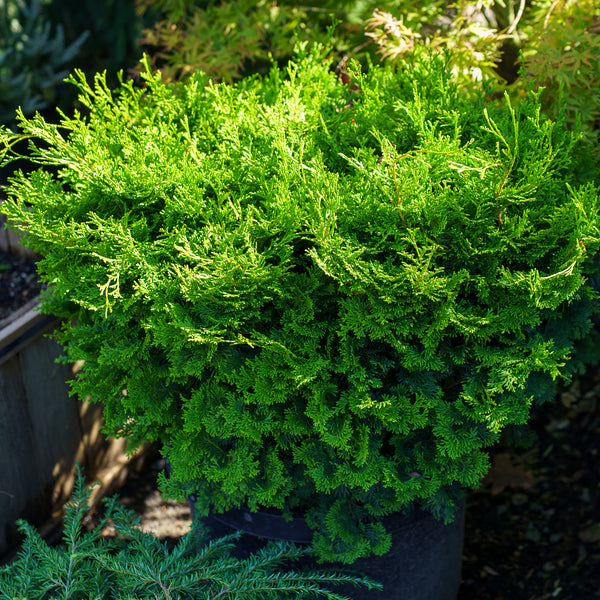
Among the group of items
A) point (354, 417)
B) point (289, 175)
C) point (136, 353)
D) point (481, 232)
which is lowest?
point (354, 417)

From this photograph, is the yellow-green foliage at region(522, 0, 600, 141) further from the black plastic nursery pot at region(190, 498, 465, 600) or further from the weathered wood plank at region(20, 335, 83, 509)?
the weathered wood plank at region(20, 335, 83, 509)

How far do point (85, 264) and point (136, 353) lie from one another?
0.99ft

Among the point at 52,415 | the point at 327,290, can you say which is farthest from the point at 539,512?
the point at 52,415

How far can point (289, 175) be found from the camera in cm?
160

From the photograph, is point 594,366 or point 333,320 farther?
point 594,366

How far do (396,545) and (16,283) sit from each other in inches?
82.1

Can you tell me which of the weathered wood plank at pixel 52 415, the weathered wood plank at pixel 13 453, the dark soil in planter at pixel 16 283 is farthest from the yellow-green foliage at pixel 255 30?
the weathered wood plank at pixel 13 453

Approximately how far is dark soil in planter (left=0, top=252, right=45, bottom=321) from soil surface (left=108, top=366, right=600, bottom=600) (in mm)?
1103

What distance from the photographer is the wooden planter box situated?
2.39m

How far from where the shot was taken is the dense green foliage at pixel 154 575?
170 centimetres

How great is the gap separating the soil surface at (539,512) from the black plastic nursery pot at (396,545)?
509 mm

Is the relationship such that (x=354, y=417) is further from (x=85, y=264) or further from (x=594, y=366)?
(x=594, y=366)

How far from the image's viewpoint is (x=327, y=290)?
158cm

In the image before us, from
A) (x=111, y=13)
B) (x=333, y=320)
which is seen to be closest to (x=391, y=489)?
(x=333, y=320)
